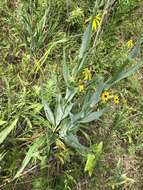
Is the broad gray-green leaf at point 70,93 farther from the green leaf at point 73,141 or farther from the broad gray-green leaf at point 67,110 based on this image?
the green leaf at point 73,141

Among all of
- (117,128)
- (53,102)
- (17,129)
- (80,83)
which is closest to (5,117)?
(17,129)

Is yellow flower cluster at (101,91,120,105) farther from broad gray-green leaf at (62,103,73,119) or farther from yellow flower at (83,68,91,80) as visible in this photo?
broad gray-green leaf at (62,103,73,119)

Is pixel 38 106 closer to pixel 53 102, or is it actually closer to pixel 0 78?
pixel 53 102

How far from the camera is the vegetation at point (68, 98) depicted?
218 cm

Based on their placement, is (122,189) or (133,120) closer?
(122,189)

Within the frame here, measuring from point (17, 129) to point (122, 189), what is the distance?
27.3 inches

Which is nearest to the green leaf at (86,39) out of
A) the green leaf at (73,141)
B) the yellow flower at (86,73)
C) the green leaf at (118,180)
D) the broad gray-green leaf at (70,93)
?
the broad gray-green leaf at (70,93)

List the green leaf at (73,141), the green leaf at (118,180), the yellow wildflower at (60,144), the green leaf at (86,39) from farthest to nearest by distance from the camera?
the green leaf at (118,180) < the yellow wildflower at (60,144) < the green leaf at (73,141) < the green leaf at (86,39)

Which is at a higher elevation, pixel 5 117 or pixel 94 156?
pixel 5 117

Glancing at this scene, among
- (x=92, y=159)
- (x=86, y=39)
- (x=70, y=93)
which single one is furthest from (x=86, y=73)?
(x=92, y=159)

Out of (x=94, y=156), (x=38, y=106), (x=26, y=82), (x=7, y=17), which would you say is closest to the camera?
(x=94, y=156)

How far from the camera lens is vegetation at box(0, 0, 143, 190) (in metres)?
2.18

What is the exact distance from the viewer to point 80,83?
7.75 ft

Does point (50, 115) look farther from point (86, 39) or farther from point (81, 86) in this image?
point (86, 39)
